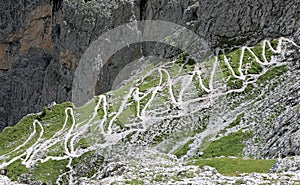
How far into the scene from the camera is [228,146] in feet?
136

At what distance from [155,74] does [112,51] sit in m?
37.0

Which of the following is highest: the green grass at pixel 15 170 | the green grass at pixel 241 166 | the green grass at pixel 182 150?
the green grass at pixel 241 166

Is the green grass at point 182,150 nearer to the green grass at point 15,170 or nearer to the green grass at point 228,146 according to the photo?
the green grass at point 228,146

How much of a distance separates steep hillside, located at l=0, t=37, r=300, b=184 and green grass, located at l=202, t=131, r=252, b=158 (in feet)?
0.34

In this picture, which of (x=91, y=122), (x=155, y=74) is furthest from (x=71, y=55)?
(x=91, y=122)

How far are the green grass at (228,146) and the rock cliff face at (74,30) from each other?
75.7ft

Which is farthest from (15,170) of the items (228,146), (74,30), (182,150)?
(74,30)

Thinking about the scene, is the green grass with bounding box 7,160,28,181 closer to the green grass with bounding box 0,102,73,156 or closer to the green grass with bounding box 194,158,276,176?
the green grass with bounding box 0,102,73,156

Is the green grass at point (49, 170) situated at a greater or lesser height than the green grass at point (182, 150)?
lesser

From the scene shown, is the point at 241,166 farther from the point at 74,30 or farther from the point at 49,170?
the point at 74,30

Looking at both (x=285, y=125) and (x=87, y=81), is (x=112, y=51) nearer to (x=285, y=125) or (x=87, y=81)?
(x=87, y=81)

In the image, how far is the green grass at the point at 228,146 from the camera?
132 feet

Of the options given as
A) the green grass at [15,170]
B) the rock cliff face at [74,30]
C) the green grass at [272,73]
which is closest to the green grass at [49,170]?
the green grass at [15,170]

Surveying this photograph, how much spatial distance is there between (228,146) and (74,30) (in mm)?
78113
